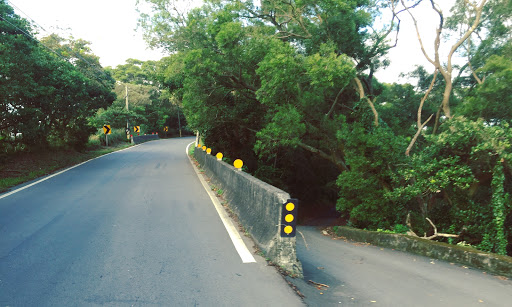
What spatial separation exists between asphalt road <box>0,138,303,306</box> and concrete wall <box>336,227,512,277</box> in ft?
14.3

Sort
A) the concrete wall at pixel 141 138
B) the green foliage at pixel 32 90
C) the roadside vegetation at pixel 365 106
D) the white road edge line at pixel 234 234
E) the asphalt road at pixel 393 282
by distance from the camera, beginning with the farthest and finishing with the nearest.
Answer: the concrete wall at pixel 141 138
the green foliage at pixel 32 90
the roadside vegetation at pixel 365 106
the white road edge line at pixel 234 234
the asphalt road at pixel 393 282

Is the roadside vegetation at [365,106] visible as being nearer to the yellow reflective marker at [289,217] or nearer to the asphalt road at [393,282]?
the asphalt road at [393,282]

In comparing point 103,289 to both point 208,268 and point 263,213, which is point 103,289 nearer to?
point 208,268

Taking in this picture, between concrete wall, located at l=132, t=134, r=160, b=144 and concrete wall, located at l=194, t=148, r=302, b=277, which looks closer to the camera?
concrete wall, located at l=194, t=148, r=302, b=277

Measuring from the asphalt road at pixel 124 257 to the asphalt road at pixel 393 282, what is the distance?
78cm

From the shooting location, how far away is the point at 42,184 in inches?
502

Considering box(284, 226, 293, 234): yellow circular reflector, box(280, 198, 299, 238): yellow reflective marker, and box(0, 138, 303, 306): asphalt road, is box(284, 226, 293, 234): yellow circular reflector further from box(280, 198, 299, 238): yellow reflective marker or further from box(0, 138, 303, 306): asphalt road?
box(0, 138, 303, 306): asphalt road

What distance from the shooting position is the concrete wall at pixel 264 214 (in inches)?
193

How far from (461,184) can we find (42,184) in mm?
13306

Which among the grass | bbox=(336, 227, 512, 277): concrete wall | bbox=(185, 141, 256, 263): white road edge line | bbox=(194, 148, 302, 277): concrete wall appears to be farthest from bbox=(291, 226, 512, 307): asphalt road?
the grass

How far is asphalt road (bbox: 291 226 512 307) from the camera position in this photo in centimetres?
452

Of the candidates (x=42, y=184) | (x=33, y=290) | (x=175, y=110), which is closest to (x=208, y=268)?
(x=33, y=290)

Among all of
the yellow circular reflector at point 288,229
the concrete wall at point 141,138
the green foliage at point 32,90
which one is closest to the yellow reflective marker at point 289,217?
the yellow circular reflector at point 288,229

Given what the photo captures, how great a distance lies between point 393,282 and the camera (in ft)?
18.0
